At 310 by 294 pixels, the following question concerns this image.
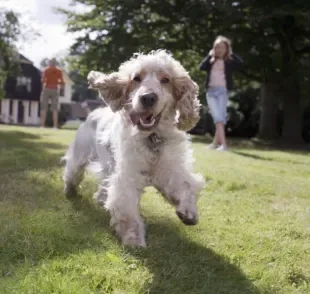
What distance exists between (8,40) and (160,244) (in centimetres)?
1346

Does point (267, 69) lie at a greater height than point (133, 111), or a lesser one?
greater

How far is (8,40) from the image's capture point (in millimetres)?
15273

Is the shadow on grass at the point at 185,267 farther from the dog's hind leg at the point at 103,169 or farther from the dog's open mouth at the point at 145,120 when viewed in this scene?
the dog's open mouth at the point at 145,120

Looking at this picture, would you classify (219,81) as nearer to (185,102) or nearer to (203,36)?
(185,102)

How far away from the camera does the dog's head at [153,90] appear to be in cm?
356

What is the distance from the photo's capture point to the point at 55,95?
45.4 feet

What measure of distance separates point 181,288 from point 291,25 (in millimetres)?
15557

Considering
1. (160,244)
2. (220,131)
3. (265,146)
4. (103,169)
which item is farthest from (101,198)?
(265,146)

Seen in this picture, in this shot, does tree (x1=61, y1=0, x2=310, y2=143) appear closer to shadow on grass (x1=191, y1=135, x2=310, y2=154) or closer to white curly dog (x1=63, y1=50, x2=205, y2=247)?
shadow on grass (x1=191, y1=135, x2=310, y2=154)

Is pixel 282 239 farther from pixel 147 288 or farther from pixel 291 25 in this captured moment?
pixel 291 25

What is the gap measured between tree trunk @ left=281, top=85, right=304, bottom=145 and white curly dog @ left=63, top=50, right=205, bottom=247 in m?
14.0

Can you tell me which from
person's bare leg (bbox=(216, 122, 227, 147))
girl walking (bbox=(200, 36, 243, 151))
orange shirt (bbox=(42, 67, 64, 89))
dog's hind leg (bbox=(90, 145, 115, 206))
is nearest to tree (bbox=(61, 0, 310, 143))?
orange shirt (bbox=(42, 67, 64, 89))

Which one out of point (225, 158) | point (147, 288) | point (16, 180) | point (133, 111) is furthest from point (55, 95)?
point (147, 288)

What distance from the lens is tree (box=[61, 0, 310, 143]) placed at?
52.7 feet
